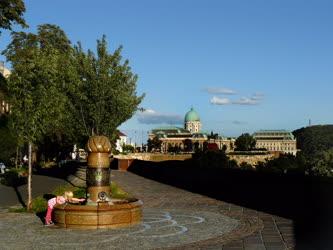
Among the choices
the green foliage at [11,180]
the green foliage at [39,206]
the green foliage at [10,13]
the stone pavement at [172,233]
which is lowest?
the stone pavement at [172,233]

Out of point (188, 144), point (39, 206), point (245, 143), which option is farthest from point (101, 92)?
point (188, 144)

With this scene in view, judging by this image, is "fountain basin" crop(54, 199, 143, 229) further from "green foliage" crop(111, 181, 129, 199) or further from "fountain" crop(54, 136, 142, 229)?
"green foliage" crop(111, 181, 129, 199)

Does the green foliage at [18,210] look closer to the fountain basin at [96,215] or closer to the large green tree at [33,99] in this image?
the large green tree at [33,99]

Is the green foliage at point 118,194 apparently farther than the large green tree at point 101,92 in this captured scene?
No

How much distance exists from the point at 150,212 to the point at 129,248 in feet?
20.4

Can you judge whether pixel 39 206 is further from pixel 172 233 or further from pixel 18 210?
pixel 172 233

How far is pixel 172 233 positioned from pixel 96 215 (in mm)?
1934

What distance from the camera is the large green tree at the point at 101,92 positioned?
28156 mm

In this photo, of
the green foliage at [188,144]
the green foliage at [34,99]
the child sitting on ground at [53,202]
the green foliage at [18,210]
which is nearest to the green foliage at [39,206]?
the green foliage at [18,210]

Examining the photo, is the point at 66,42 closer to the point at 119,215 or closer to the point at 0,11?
the point at 0,11

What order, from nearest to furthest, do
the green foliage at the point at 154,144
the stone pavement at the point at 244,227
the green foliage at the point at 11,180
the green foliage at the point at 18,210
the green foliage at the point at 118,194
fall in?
the stone pavement at the point at 244,227, the green foliage at the point at 18,210, the green foliage at the point at 118,194, the green foliage at the point at 11,180, the green foliage at the point at 154,144

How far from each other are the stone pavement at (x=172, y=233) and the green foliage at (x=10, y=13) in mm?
20073

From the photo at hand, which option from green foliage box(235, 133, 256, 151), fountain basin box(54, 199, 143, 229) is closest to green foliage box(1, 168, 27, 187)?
fountain basin box(54, 199, 143, 229)

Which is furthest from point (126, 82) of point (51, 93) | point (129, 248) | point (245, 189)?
point (129, 248)
